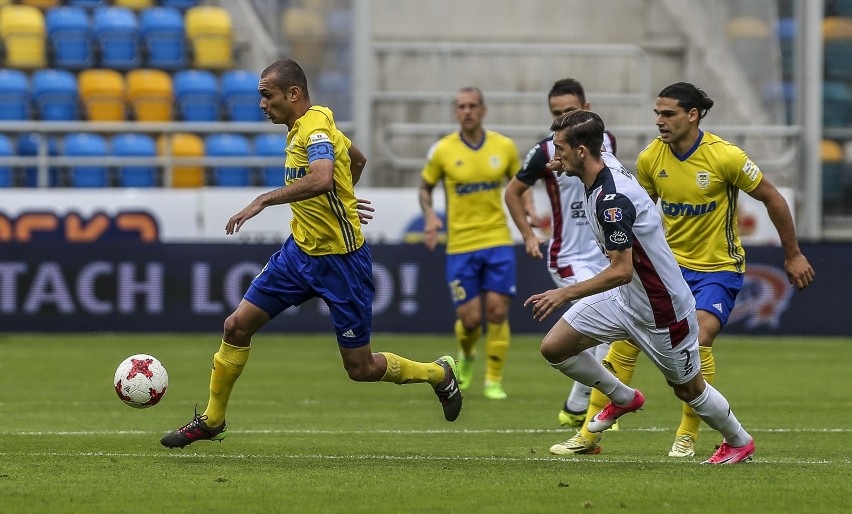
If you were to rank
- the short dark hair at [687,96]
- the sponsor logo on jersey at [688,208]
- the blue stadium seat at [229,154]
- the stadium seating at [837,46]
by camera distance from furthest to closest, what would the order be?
the stadium seating at [837,46] < the blue stadium seat at [229,154] < the sponsor logo on jersey at [688,208] < the short dark hair at [687,96]

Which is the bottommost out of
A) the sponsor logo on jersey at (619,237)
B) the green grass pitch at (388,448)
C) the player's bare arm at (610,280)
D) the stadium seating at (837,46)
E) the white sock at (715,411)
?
the green grass pitch at (388,448)

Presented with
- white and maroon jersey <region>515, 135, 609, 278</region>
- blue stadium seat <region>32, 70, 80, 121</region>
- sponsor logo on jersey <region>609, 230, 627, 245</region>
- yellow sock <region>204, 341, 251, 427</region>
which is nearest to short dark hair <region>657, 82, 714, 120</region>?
sponsor logo on jersey <region>609, 230, 627, 245</region>

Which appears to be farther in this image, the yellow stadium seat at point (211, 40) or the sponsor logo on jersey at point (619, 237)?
the yellow stadium seat at point (211, 40)

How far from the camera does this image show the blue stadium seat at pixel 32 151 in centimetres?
2053

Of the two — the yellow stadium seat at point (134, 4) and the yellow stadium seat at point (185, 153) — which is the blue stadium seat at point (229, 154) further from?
the yellow stadium seat at point (134, 4)

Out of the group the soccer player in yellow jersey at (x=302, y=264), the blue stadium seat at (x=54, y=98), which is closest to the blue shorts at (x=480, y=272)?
the soccer player in yellow jersey at (x=302, y=264)

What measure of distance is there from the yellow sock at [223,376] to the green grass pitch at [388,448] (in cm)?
23

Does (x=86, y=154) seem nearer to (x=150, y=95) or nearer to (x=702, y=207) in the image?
(x=150, y=95)

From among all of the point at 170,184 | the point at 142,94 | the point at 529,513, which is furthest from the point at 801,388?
the point at 142,94

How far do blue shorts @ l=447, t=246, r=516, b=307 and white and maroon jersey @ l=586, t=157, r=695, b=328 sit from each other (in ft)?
15.3

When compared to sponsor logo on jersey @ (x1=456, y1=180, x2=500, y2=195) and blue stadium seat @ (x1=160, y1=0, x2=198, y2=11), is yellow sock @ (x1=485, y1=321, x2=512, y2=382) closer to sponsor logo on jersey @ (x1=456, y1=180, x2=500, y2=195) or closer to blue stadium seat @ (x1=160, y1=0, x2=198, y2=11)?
sponsor logo on jersey @ (x1=456, y1=180, x2=500, y2=195)

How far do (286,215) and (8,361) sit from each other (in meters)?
5.01

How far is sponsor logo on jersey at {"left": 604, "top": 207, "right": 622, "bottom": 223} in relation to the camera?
7137mm

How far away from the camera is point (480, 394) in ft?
40.4
